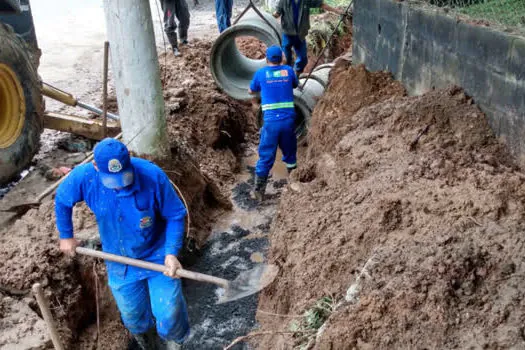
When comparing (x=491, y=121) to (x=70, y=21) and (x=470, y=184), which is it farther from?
(x=70, y=21)

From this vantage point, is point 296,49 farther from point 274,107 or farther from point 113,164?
point 113,164

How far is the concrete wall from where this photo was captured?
3.88 metres

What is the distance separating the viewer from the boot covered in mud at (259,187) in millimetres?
7227

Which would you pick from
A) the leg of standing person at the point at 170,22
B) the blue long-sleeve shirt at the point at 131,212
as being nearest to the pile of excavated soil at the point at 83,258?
the blue long-sleeve shirt at the point at 131,212

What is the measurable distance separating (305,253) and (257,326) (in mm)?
1306

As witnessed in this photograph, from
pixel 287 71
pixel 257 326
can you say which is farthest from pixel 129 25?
pixel 257 326

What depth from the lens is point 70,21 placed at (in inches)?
646

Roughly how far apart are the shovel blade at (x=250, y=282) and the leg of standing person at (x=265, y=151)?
3.07m

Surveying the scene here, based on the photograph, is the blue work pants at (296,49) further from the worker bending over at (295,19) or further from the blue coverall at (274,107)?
the blue coverall at (274,107)

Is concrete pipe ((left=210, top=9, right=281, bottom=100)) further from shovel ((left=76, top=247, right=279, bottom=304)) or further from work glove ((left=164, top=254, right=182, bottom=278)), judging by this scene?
work glove ((left=164, top=254, right=182, bottom=278))

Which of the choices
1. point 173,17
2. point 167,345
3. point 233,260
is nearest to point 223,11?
point 173,17

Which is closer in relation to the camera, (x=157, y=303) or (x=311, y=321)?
(x=311, y=321)

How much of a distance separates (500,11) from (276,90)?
2.96 metres

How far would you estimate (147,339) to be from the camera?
14.6 ft
